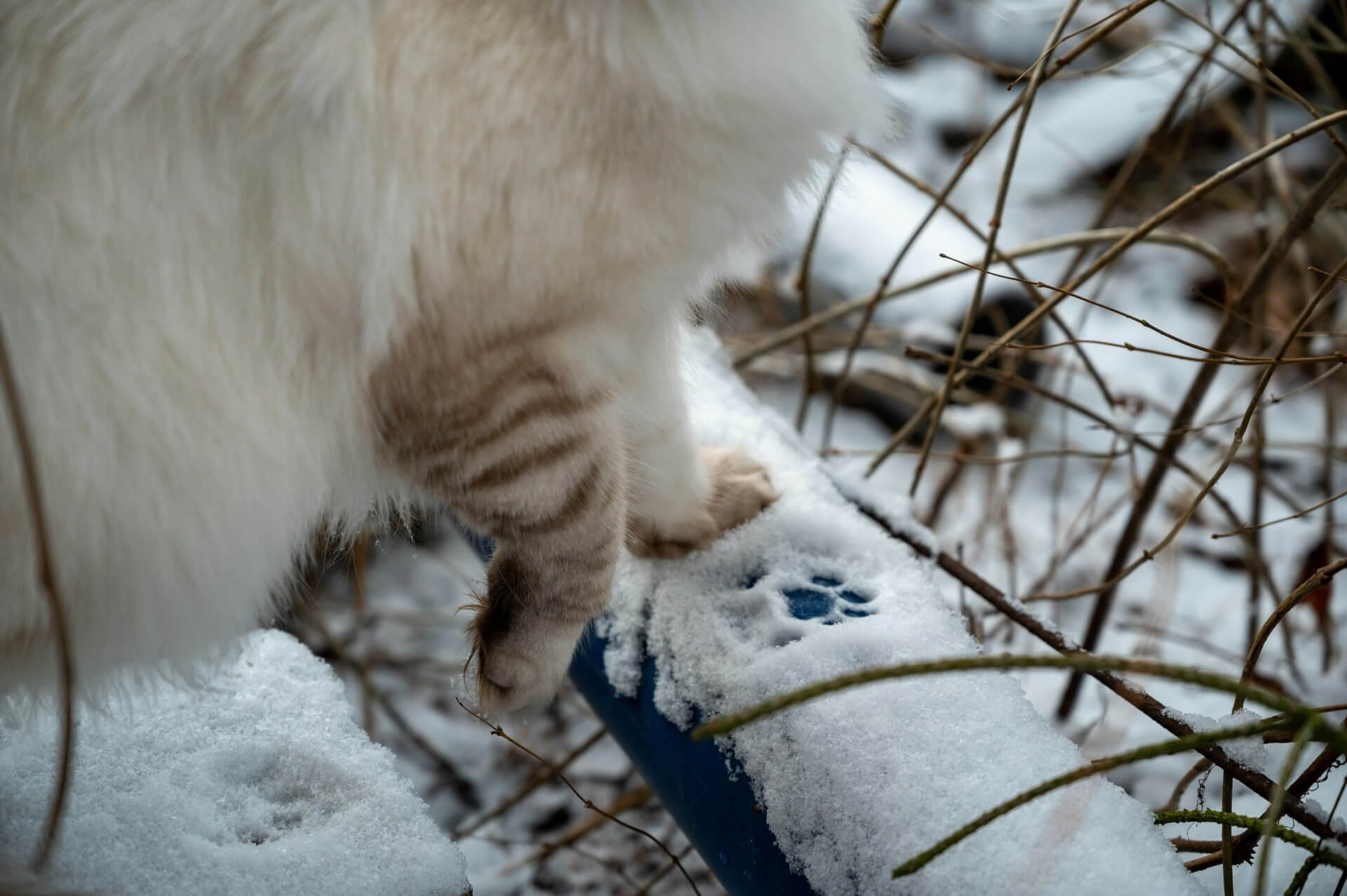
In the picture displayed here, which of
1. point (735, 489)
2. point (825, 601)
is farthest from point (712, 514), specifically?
point (825, 601)

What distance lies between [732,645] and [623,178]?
46cm

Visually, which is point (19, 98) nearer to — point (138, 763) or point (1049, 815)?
point (138, 763)

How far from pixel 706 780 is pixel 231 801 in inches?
17.6

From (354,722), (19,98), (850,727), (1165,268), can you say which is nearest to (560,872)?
(354,722)

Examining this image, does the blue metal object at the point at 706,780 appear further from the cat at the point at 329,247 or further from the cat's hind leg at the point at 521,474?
the cat at the point at 329,247

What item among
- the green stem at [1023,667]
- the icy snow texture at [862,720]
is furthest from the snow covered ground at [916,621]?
the green stem at [1023,667]

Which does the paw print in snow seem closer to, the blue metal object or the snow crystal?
the blue metal object

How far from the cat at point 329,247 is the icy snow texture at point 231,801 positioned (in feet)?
0.37

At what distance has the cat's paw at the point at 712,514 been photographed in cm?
111

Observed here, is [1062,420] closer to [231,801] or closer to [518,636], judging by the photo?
[518,636]

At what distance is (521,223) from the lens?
2.48ft

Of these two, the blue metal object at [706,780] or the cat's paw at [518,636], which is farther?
the cat's paw at [518,636]

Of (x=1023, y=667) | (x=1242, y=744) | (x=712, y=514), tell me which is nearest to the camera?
(x=1023, y=667)

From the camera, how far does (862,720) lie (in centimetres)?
85
